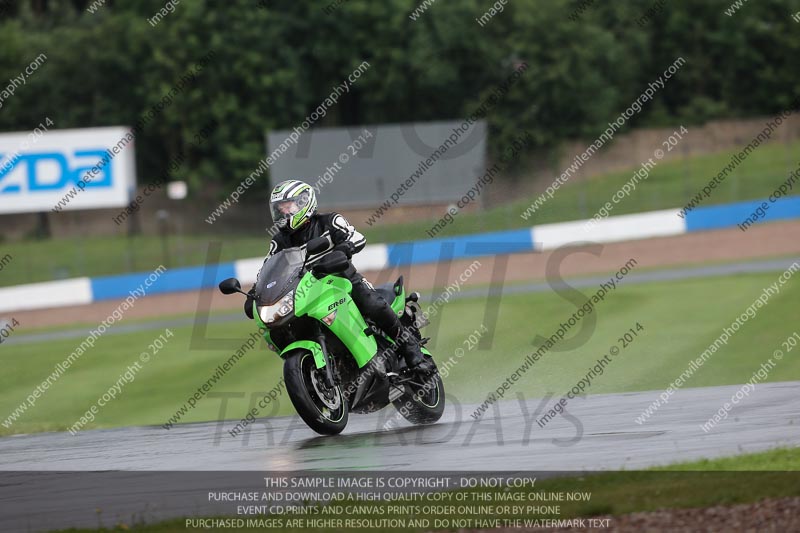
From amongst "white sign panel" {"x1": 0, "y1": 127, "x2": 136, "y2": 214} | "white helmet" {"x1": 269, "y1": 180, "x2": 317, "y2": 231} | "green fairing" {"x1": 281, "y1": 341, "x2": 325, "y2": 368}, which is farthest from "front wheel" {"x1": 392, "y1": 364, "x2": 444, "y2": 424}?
"white sign panel" {"x1": 0, "y1": 127, "x2": 136, "y2": 214}

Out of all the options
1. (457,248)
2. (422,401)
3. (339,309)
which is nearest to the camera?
(339,309)

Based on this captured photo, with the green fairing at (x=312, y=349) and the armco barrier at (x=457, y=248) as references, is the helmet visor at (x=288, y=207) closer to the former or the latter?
the green fairing at (x=312, y=349)

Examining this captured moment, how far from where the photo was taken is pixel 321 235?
10.4 m

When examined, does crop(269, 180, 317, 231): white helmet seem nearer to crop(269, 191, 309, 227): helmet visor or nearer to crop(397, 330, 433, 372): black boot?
crop(269, 191, 309, 227): helmet visor

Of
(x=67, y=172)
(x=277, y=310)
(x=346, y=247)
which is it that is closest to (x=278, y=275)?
(x=277, y=310)

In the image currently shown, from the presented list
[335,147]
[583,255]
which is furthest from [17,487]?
[335,147]

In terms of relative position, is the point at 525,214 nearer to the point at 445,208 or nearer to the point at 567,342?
the point at 445,208

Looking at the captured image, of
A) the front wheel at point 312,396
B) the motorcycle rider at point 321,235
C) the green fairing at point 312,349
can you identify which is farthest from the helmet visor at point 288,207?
the front wheel at point 312,396

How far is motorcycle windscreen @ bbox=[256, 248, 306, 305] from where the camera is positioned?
9.72 metres

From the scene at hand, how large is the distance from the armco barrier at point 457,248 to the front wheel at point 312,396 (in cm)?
1971

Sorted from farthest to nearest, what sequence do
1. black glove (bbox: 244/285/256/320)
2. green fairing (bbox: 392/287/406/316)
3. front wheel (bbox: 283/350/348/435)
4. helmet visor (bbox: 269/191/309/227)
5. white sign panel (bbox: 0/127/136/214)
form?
white sign panel (bbox: 0/127/136/214) < green fairing (bbox: 392/287/406/316) < helmet visor (bbox: 269/191/309/227) < black glove (bbox: 244/285/256/320) < front wheel (bbox: 283/350/348/435)

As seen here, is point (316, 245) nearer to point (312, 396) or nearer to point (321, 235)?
point (321, 235)

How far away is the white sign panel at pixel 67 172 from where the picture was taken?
36156 mm

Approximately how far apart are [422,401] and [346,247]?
1.64 m
